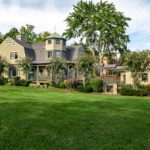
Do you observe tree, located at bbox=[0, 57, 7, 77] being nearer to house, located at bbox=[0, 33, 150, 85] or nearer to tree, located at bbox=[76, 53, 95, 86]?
house, located at bbox=[0, 33, 150, 85]

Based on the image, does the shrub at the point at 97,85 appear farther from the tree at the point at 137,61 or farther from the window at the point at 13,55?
the window at the point at 13,55

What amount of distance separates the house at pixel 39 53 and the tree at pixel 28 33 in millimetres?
22187

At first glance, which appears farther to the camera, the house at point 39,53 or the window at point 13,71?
the window at point 13,71

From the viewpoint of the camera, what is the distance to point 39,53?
156 ft

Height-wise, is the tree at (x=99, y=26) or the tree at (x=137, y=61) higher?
the tree at (x=99, y=26)

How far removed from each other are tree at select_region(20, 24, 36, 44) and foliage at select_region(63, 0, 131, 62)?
2205cm

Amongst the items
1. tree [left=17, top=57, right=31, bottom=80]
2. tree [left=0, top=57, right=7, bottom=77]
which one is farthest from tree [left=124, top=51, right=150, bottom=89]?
tree [left=0, top=57, right=7, bottom=77]

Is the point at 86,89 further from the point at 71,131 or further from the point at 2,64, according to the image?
the point at 71,131

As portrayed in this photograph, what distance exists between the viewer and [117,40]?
48.0 meters

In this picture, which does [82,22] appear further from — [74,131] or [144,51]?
[74,131]

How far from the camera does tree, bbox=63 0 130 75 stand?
46175 millimetres

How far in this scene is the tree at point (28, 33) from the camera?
69625mm

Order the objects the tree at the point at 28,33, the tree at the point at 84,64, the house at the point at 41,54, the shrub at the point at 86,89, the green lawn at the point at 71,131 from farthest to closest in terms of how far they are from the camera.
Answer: the tree at the point at 28,33
the house at the point at 41,54
the tree at the point at 84,64
the shrub at the point at 86,89
the green lawn at the point at 71,131

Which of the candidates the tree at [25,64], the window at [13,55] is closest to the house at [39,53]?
the window at [13,55]
